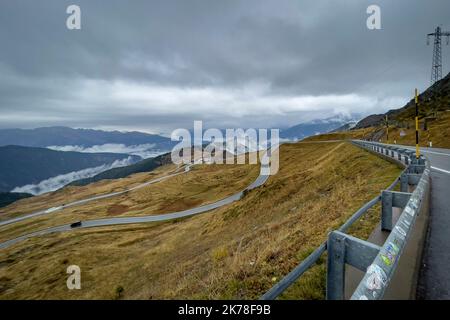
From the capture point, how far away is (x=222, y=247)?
15.6 metres

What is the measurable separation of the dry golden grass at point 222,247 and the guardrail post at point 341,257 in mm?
1728

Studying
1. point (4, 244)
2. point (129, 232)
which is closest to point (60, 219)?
point (4, 244)

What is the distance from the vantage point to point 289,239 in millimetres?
9195

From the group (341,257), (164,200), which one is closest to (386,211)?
(341,257)

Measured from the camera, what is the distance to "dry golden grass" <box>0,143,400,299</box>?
7.78 m

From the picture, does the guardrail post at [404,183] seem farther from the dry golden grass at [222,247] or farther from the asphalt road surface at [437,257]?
the dry golden grass at [222,247]

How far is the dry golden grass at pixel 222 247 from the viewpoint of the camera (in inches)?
306

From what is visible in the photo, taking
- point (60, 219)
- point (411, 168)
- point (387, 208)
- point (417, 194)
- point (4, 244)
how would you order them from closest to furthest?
point (417, 194), point (387, 208), point (411, 168), point (4, 244), point (60, 219)

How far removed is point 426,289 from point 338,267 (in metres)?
1.79

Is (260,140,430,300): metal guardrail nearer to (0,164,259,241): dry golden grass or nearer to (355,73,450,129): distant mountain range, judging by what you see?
(0,164,259,241): dry golden grass

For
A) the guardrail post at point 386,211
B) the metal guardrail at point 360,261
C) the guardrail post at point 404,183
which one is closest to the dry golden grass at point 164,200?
the guardrail post at point 404,183

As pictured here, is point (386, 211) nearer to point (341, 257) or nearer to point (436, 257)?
point (436, 257)

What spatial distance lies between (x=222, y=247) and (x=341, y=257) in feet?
42.9
